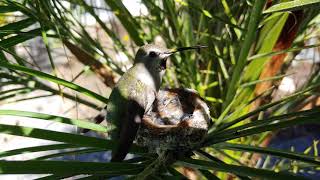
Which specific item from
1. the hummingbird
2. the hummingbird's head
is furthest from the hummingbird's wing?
the hummingbird's head

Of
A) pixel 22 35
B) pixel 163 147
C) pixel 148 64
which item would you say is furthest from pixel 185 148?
pixel 22 35

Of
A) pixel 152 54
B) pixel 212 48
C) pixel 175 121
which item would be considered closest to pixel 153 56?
pixel 152 54

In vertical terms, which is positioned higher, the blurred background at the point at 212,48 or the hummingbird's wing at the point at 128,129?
the blurred background at the point at 212,48

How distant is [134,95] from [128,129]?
102 mm

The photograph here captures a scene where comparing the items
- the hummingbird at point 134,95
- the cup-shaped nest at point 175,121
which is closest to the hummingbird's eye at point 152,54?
the hummingbird at point 134,95

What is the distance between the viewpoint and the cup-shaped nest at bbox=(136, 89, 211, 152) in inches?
29.1

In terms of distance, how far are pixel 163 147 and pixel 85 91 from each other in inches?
6.3

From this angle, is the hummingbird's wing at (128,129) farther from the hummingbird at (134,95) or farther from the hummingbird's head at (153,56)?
the hummingbird's head at (153,56)

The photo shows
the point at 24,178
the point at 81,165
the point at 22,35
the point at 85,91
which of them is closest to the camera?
the point at 81,165

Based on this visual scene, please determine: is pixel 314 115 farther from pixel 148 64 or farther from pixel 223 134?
pixel 148 64

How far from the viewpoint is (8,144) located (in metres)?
2.46

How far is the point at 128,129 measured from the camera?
0.70 metres

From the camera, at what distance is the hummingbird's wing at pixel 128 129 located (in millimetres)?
645

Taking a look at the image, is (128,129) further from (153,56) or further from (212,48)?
(212,48)
